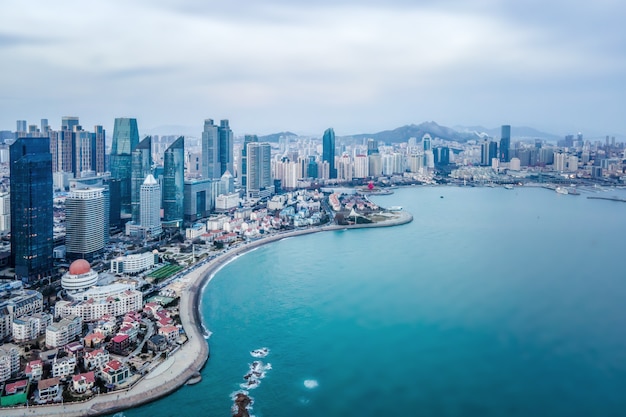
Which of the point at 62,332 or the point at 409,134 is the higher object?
the point at 409,134

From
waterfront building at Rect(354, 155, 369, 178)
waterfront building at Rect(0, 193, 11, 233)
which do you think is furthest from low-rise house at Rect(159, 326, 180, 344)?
waterfront building at Rect(354, 155, 369, 178)

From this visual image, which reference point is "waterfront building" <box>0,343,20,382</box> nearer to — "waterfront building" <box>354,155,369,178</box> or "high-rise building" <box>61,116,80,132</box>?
"high-rise building" <box>61,116,80,132</box>

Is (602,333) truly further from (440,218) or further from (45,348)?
(440,218)

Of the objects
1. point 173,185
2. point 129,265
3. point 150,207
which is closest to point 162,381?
point 129,265

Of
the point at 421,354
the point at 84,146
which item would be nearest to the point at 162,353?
the point at 421,354

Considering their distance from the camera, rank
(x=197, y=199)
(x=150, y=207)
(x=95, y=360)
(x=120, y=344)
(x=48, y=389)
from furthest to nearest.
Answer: (x=197, y=199), (x=150, y=207), (x=120, y=344), (x=95, y=360), (x=48, y=389)

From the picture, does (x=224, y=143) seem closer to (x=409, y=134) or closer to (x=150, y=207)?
(x=150, y=207)

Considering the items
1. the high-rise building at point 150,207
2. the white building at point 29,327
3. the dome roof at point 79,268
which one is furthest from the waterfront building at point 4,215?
the white building at point 29,327
